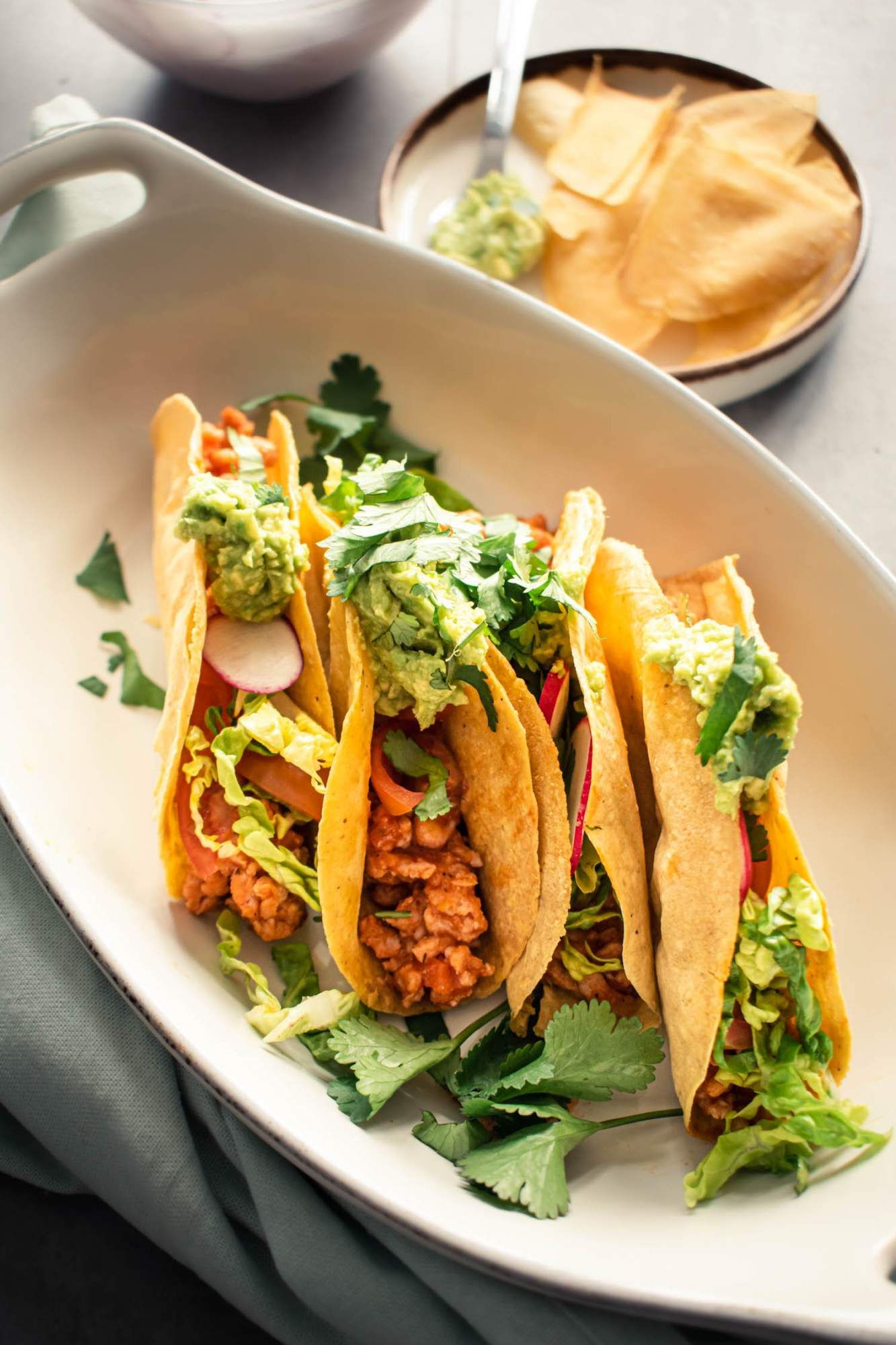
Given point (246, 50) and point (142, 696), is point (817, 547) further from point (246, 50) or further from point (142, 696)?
point (246, 50)

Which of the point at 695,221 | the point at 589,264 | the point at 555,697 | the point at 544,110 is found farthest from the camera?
the point at 544,110

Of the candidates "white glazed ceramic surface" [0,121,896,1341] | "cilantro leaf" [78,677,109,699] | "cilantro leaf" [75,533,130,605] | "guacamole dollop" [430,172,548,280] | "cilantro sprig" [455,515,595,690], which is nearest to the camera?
"white glazed ceramic surface" [0,121,896,1341]

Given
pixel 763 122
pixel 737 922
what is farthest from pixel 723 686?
pixel 763 122

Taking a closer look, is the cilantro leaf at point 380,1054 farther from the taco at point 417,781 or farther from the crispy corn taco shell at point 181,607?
the crispy corn taco shell at point 181,607

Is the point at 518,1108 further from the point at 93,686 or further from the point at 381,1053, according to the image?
the point at 93,686

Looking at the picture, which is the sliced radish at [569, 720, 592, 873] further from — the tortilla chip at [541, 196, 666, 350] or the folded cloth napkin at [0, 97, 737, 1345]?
the tortilla chip at [541, 196, 666, 350]

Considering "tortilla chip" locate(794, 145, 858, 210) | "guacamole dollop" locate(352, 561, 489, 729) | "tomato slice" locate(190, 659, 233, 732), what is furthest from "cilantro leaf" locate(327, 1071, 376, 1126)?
"tortilla chip" locate(794, 145, 858, 210)
